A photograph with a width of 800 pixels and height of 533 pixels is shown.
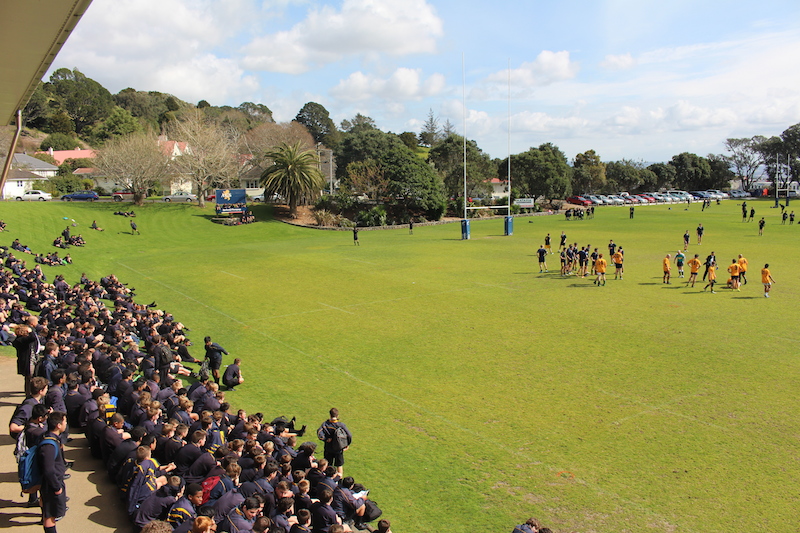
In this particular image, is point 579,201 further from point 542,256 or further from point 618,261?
point 618,261

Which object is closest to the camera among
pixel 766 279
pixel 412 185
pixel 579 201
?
pixel 766 279

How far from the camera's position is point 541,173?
Result: 76438 mm

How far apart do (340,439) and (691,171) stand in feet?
361

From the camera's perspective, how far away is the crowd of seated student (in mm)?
6676

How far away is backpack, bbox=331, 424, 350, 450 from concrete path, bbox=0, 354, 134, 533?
3.11 metres

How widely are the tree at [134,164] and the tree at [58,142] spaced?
1539 inches

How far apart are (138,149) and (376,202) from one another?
24824mm

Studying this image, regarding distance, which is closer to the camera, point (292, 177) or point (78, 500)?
point (78, 500)

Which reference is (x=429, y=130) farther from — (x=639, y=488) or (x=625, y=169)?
(x=639, y=488)

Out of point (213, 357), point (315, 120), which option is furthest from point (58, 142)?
point (213, 357)

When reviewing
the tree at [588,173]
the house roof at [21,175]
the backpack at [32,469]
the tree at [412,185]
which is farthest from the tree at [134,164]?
the tree at [588,173]

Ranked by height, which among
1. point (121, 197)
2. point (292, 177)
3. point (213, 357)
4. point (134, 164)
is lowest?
point (213, 357)

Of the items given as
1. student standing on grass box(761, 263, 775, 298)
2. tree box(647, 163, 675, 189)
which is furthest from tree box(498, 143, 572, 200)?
student standing on grass box(761, 263, 775, 298)

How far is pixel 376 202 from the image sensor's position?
6006 centimetres
